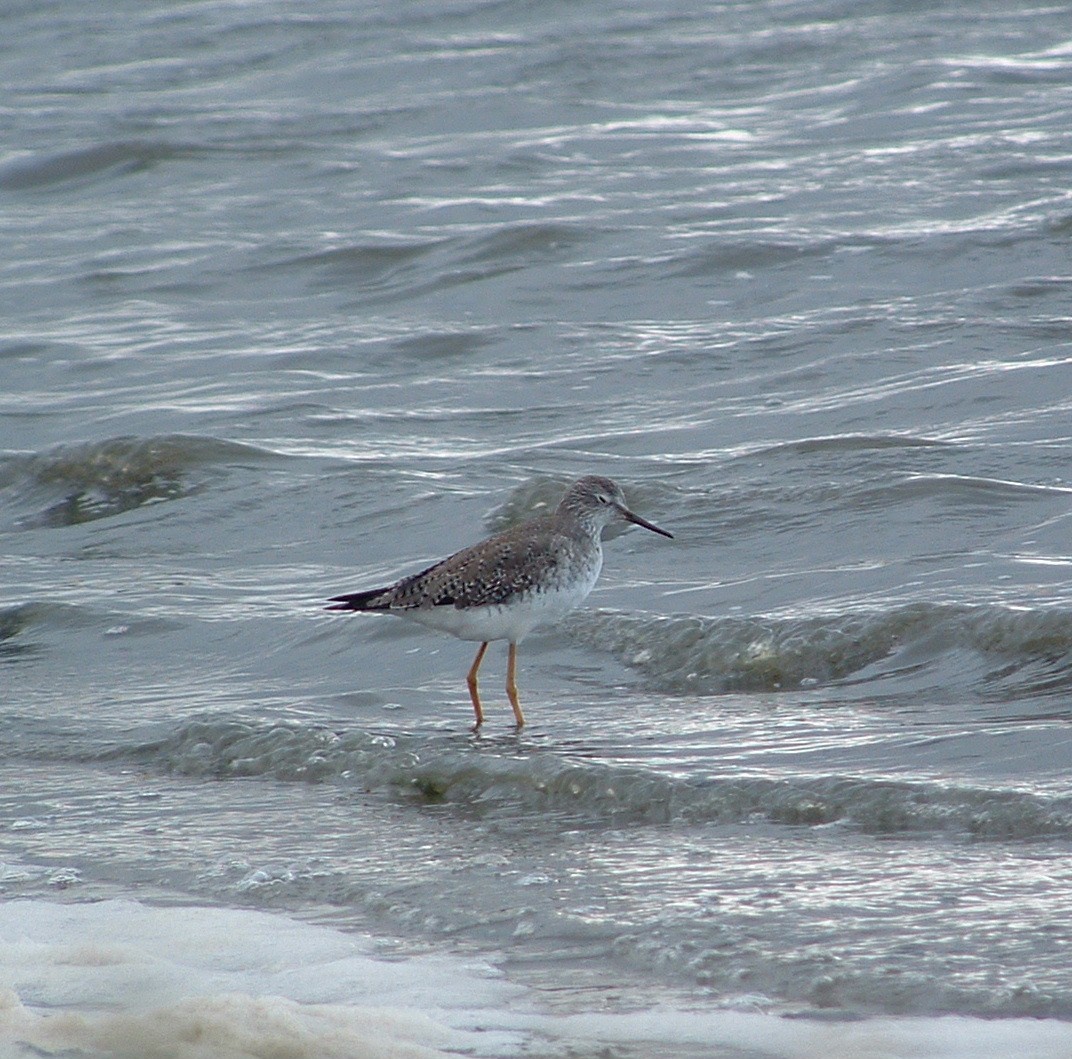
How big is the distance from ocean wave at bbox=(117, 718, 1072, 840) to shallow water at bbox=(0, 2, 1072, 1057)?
0.02m

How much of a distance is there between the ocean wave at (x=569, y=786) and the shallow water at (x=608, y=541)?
17mm

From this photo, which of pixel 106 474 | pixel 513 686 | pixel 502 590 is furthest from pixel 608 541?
pixel 106 474

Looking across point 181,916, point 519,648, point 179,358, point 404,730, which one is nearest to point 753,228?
point 179,358

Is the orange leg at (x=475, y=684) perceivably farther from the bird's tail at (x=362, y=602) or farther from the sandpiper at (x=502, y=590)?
the bird's tail at (x=362, y=602)

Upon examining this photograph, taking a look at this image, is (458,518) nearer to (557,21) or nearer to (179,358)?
(179,358)

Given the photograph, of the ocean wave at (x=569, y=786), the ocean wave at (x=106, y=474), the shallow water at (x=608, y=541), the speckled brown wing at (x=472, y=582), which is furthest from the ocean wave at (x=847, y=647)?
the ocean wave at (x=106, y=474)

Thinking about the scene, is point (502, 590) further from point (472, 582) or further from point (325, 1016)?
Result: point (325, 1016)

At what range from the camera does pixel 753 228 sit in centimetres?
1404

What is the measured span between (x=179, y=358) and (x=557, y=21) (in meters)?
9.82

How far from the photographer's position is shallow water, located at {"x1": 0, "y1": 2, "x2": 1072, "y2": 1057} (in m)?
4.91

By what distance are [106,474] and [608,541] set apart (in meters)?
3.38

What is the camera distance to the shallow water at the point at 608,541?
4.91 m

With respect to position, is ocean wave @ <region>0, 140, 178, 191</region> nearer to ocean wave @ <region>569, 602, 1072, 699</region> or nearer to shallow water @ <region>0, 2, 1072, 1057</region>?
shallow water @ <region>0, 2, 1072, 1057</region>

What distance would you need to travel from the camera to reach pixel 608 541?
922cm
